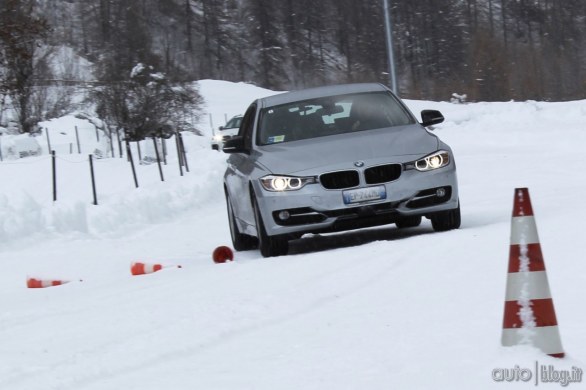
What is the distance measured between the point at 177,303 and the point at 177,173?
22404 mm

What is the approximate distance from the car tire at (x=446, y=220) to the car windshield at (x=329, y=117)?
1.07 meters

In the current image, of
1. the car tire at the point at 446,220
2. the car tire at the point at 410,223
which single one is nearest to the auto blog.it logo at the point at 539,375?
the car tire at the point at 446,220

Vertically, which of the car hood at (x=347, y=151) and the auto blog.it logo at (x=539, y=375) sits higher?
the car hood at (x=347, y=151)

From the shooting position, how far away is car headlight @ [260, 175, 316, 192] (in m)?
9.92

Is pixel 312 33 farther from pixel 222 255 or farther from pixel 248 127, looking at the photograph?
pixel 222 255

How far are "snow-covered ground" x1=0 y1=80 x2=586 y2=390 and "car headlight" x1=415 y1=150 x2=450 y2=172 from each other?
60cm

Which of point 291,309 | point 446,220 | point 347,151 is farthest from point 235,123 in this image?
point 291,309

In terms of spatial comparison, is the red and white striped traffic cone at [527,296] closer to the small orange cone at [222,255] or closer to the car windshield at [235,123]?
the small orange cone at [222,255]

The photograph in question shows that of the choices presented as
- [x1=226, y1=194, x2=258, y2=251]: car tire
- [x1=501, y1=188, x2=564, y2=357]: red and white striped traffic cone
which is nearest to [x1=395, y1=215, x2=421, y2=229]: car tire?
[x1=226, y1=194, x2=258, y2=251]: car tire

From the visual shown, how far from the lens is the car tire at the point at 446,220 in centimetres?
1047

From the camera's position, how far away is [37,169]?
3478 cm

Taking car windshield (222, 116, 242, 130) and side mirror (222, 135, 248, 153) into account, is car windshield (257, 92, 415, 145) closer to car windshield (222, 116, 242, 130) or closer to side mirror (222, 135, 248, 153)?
side mirror (222, 135, 248, 153)

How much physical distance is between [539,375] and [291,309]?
7.71 ft

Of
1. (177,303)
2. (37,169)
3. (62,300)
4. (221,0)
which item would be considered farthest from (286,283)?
(221,0)
